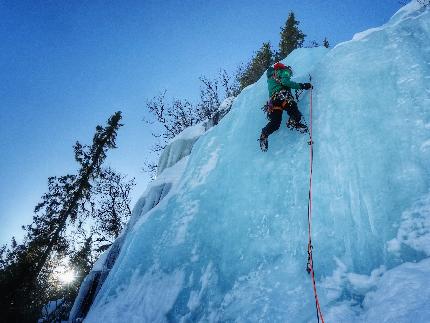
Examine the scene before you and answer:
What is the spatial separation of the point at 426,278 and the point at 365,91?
3180 millimetres

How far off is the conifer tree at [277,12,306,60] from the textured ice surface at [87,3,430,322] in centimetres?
1435

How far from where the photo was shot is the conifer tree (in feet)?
66.0

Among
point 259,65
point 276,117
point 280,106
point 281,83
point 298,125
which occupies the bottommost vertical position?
point 298,125

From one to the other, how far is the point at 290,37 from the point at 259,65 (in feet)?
9.48

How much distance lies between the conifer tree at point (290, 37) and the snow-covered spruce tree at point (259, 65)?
0.69m

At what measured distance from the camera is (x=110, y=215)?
1936 cm

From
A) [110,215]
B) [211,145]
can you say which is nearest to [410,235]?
[211,145]

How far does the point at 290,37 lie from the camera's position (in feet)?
67.2

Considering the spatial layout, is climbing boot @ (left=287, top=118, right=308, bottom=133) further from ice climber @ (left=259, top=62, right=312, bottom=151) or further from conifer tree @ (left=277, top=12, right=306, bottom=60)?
conifer tree @ (left=277, top=12, right=306, bottom=60)

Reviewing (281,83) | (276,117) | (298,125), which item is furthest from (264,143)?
(281,83)

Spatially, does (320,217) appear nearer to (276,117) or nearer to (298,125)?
(298,125)

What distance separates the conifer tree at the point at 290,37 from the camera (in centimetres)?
2012

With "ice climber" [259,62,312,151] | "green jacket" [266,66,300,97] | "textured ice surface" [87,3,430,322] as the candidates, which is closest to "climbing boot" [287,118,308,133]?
"ice climber" [259,62,312,151]

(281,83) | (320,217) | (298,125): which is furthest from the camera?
(281,83)
